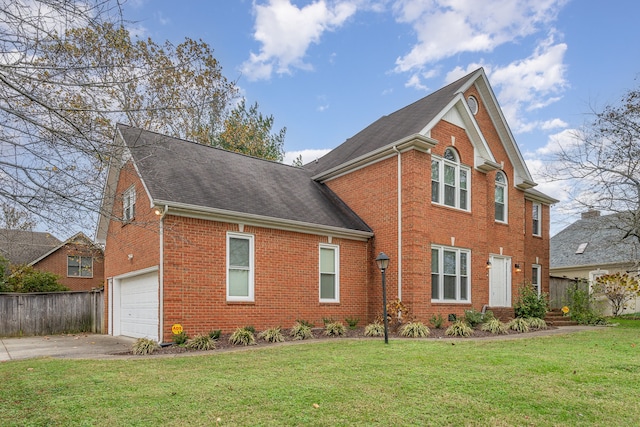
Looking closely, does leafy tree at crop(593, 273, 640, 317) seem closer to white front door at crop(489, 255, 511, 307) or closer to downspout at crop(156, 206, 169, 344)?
white front door at crop(489, 255, 511, 307)

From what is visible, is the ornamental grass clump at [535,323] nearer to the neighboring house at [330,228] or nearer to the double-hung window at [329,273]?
the neighboring house at [330,228]

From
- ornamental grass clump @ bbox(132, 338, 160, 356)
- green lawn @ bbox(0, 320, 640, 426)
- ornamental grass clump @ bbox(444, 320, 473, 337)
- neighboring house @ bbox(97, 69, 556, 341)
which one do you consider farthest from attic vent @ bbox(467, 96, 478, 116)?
ornamental grass clump @ bbox(132, 338, 160, 356)

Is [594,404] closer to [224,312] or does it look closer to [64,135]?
[64,135]

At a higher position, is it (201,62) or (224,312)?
(201,62)

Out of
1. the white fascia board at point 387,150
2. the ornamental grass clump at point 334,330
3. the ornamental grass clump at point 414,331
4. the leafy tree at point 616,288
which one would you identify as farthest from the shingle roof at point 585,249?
the ornamental grass clump at point 334,330

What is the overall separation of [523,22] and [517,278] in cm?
958

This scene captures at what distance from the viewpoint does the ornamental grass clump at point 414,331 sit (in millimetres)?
12125

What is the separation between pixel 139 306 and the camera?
13109 mm

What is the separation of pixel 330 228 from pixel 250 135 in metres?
15.6

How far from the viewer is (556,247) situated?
30359 millimetres

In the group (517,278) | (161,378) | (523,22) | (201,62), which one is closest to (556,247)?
(517,278)

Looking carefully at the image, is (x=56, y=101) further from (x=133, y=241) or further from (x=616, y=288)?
(x=616, y=288)

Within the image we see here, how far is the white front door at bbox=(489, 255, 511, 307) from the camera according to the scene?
1661 centimetres

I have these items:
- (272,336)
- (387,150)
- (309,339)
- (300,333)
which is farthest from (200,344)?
(387,150)
